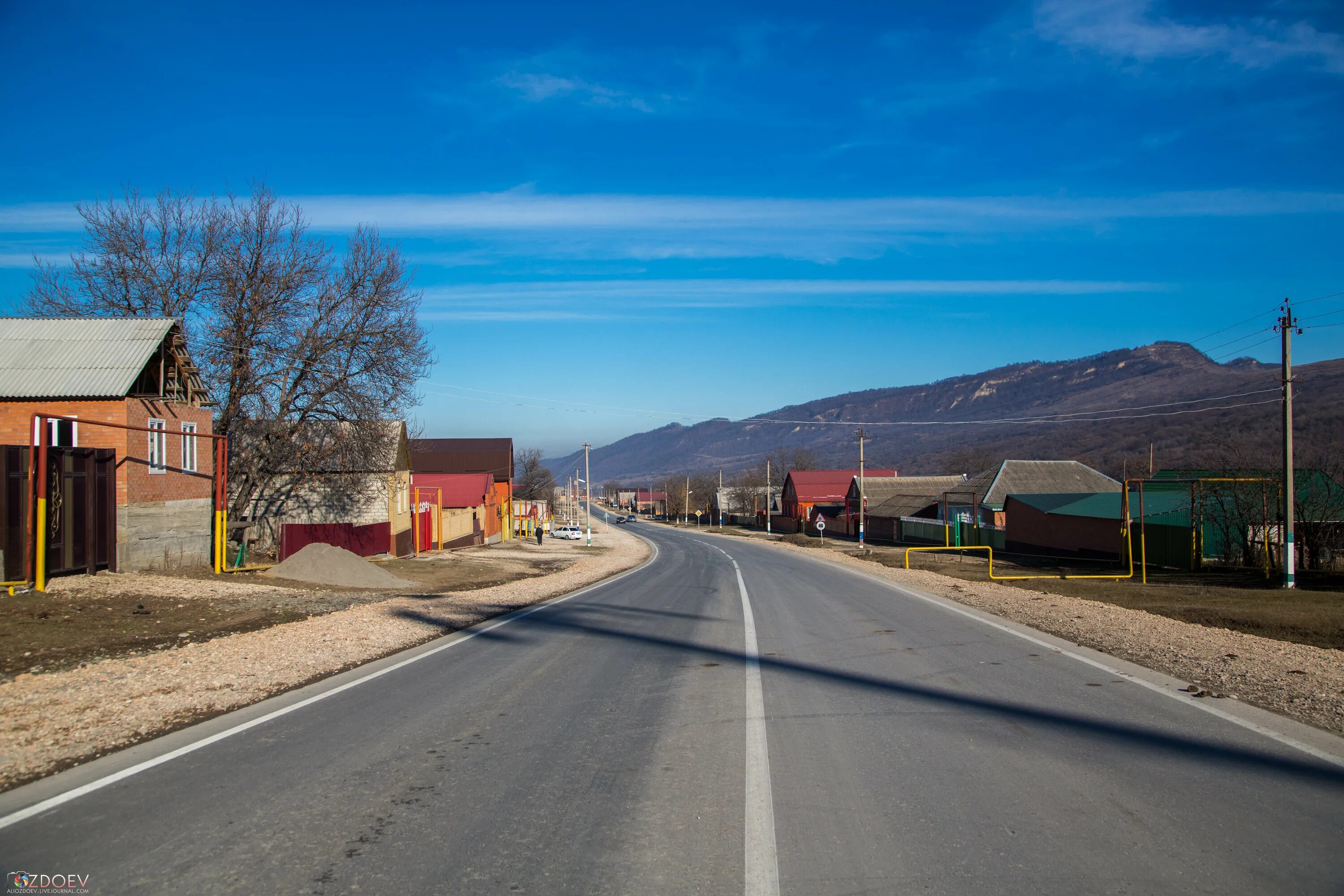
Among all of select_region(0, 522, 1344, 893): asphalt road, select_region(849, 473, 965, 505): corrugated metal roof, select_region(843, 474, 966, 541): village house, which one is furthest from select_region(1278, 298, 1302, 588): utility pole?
select_region(849, 473, 965, 505): corrugated metal roof

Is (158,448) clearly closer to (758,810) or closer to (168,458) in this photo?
(168,458)

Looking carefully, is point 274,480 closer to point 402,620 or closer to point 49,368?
point 49,368

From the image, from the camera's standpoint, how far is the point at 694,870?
14.3ft

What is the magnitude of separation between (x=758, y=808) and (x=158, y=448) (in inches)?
799

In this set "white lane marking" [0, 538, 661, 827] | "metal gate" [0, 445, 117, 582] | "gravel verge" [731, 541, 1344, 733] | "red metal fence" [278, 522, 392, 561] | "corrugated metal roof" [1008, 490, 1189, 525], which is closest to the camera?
"white lane marking" [0, 538, 661, 827]

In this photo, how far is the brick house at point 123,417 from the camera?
19.0 m

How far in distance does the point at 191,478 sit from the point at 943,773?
21.4m

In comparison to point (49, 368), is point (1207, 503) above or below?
below

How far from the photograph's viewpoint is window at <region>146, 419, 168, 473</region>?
2036cm

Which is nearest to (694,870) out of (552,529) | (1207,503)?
(1207,503)

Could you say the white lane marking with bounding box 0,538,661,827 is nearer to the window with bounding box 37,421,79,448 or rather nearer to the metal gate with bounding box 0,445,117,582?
the metal gate with bounding box 0,445,117,582

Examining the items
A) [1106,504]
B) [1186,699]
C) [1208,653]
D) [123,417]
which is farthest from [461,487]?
[1186,699]

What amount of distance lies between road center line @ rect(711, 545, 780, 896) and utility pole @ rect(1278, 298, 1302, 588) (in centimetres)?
1993

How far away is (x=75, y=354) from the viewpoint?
798 inches
